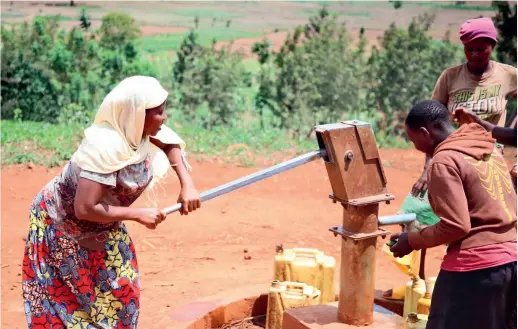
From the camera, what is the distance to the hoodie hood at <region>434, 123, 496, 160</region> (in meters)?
2.61

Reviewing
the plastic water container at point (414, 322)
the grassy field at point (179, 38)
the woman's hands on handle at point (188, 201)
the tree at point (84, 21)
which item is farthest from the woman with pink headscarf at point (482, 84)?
the tree at point (84, 21)

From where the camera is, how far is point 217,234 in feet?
19.2

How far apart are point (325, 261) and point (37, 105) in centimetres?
740

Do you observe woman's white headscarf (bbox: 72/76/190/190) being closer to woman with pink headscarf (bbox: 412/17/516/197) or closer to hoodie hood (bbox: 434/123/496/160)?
hoodie hood (bbox: 434/123/496/160)

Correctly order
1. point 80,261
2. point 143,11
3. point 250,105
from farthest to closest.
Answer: point 143,11, point 250,105, point 80,261

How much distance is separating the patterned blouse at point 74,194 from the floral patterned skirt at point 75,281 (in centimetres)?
4

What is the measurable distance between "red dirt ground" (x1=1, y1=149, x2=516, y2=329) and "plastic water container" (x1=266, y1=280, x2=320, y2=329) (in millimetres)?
590

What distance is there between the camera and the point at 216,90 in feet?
33.4

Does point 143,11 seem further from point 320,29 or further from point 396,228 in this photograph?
point 396,228

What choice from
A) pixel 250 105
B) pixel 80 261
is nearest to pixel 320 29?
pixel 250 105

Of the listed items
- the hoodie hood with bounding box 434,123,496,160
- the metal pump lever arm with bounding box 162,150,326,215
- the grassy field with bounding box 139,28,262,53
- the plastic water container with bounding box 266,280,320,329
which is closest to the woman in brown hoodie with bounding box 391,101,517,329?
the hoodie hood with bounding box 434,123,496,160

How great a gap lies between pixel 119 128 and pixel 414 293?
68.6 inches

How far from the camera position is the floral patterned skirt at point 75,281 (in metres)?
2.92

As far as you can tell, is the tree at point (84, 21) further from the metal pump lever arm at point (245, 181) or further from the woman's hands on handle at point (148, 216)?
the woman's hands on handle at point (148, 216)
